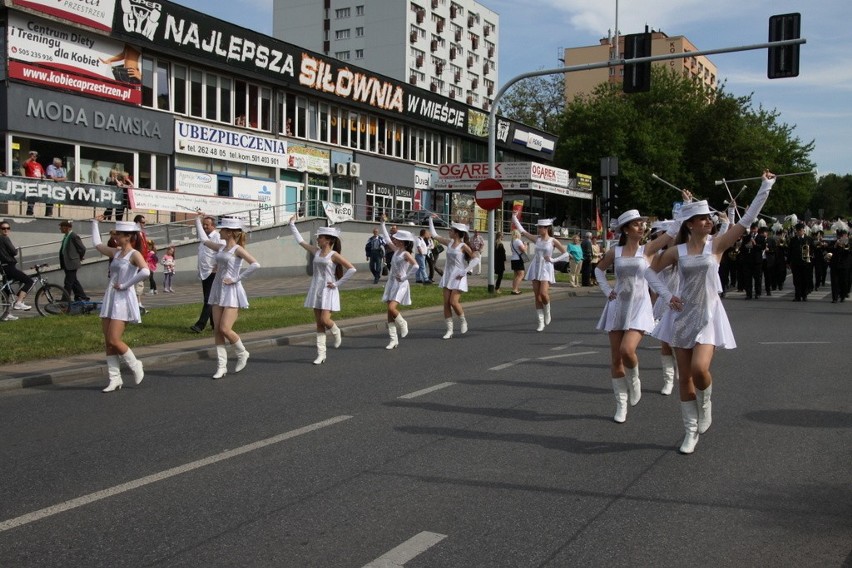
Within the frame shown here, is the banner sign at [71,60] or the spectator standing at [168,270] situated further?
the banner sign at [71,60]

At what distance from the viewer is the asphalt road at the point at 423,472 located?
4289mm

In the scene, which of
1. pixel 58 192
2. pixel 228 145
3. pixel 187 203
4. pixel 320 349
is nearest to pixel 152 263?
pixel 58 192

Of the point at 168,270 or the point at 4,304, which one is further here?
the point at 168,270

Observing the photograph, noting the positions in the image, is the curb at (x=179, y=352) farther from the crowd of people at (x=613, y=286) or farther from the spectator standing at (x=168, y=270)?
the spectator standing at (x=168, y=270)

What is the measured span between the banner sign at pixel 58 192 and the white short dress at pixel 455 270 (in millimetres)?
13109

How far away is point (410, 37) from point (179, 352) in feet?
222

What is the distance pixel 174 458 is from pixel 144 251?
1192cm

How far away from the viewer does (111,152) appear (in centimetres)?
2925

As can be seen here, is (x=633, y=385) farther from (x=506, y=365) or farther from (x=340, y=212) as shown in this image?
(x=340, y=212)

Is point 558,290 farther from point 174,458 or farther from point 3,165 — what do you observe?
point 174,458

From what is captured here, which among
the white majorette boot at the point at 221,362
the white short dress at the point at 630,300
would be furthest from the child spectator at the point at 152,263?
the white short dress at the point at 630,300

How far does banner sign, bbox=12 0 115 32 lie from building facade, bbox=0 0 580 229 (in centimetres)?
4

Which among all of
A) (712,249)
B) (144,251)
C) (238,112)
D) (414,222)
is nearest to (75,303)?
(144,251)

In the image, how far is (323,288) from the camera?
11.3 m
